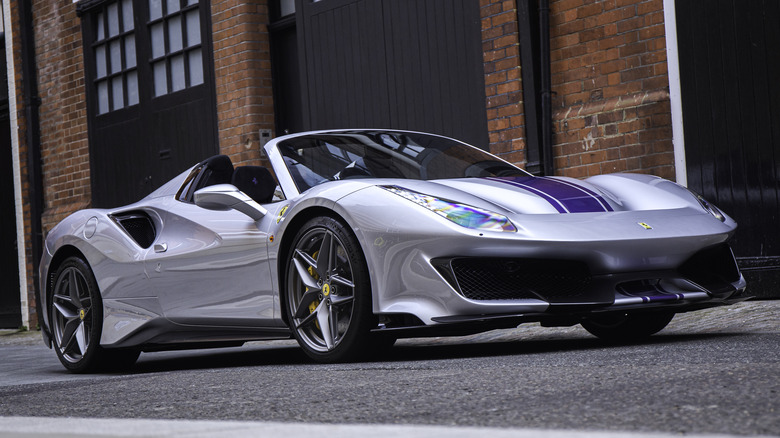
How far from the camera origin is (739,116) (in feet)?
25.6

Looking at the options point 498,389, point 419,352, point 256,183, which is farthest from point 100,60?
point 498,389

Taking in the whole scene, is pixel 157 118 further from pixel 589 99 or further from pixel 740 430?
pixel 740 430

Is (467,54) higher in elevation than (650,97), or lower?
higher

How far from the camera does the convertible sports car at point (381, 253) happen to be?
497cm

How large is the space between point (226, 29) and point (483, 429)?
968 centimetres

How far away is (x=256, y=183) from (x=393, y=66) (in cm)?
443

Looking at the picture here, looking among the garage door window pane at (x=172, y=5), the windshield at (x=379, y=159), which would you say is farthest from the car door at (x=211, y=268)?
the garage door window pane at (x=172, y=5)

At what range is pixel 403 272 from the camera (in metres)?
5.04

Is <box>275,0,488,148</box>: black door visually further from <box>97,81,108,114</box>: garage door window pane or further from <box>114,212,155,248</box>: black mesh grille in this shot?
<box>97,81,108,114</box>: garage door window pane

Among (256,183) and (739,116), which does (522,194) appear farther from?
(739,116)

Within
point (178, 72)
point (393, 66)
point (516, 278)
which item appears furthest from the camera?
point (178, 72)

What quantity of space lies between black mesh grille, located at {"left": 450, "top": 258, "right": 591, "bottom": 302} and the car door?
1.15 metres

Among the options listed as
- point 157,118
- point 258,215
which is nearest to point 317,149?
point 258,215

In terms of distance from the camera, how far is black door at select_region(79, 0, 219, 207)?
12.4 meters
